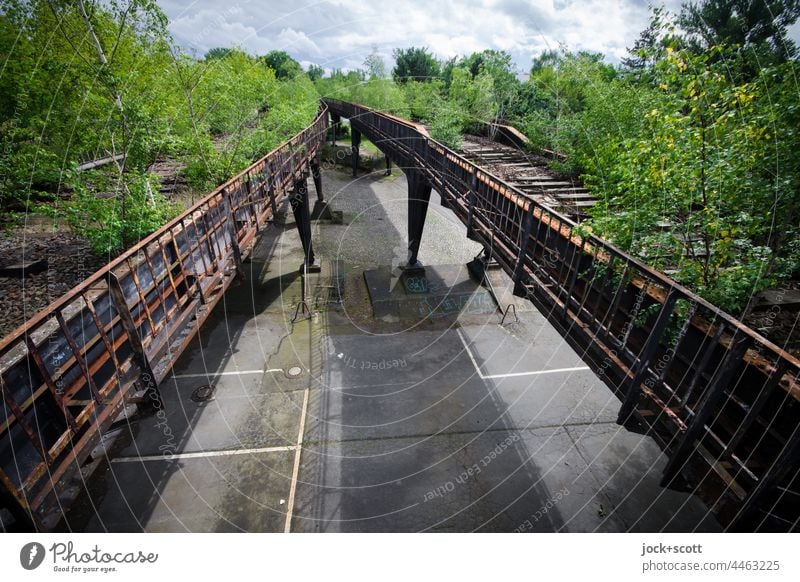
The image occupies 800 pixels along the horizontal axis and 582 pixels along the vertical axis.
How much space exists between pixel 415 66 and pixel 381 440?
62.9 meters

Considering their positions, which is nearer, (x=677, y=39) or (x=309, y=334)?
(x=677, y=39)

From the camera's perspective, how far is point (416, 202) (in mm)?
18797

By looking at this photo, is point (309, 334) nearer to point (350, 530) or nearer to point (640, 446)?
point (350, 530)

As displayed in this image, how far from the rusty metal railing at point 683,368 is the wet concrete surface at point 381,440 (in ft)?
17.5

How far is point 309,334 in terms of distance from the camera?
15914mm

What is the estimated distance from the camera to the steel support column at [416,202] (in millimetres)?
18094

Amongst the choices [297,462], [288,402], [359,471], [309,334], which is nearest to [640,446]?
[359,471]

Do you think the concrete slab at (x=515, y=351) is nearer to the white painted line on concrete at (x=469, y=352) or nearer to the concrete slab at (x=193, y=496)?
the white painted line on concrete at (x=469, y=352)

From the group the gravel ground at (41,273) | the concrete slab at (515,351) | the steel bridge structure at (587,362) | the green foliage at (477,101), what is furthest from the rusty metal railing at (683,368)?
the green foliage at (477,101)

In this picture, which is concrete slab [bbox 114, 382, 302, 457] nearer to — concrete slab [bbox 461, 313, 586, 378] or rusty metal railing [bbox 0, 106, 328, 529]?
rusty metal railing [bbox 0, 106, 328, 529]

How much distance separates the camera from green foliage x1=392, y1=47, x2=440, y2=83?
57.1 meters

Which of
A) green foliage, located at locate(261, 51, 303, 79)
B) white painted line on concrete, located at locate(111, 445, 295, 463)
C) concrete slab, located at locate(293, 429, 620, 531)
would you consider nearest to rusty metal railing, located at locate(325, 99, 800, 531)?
concrete slab, located at locate(293, 429, 620, 531)

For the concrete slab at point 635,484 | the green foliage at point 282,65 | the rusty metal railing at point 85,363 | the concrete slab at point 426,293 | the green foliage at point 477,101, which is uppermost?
the green foliage at point 282,65
